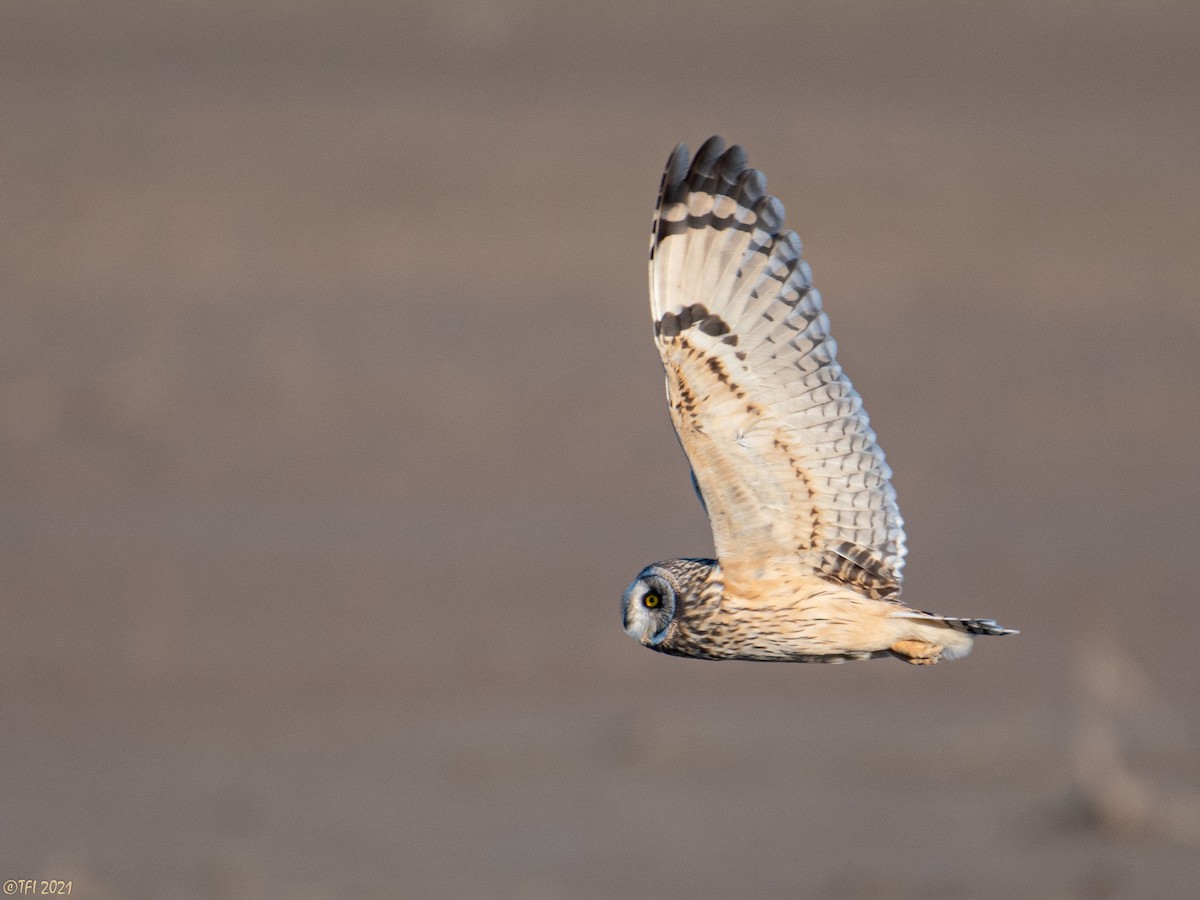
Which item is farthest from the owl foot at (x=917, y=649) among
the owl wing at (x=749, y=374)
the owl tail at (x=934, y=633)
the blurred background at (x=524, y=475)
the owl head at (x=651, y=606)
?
the blurred background at (x=524, y=475)

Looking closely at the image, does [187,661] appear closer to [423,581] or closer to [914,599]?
[423,581]

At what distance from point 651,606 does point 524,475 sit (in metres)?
10.2

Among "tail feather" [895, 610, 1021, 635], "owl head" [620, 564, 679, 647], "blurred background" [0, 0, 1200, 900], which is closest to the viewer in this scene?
"tail feather" [895, 610, 1021, 635]

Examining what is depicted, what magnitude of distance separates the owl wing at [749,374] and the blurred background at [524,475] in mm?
5251

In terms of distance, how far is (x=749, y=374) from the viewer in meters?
Answer: 6.01

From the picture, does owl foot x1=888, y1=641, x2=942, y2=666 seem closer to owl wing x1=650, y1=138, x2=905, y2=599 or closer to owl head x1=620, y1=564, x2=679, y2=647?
owl wing x1=650, y1=138, x2=905, y2=599

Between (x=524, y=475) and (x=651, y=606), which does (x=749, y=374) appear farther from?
(x=524, y=475)

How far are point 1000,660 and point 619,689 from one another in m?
2.58

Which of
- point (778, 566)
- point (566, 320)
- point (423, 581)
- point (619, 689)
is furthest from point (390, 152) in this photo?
point (778, 566)

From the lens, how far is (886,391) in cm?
1759

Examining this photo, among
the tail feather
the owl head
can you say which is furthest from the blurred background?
the tail feather

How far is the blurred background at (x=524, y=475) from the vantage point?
468 inches

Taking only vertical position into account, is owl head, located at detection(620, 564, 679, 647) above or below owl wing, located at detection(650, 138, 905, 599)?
below

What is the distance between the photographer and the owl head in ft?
20.1
